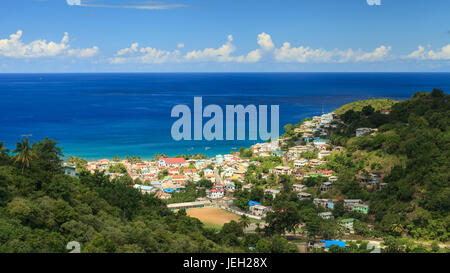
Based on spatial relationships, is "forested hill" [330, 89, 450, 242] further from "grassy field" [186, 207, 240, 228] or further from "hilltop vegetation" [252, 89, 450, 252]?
"grassy field" [186, 207, 240, 228]

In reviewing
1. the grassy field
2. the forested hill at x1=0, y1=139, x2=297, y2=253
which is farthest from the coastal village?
the forested hill at x1=0, y1=139, x2=297, y2=253

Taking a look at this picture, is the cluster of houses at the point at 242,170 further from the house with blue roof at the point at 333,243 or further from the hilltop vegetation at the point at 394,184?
the house with blue roof at the point at 333,243

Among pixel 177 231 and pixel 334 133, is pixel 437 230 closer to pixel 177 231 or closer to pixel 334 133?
pixel 177 231

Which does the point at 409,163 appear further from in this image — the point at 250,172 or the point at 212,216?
the point at 212,216

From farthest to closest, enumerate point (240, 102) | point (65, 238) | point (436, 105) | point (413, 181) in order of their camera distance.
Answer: point (240, 102), point (436, 105), point (413, 181), point (65, 238)
